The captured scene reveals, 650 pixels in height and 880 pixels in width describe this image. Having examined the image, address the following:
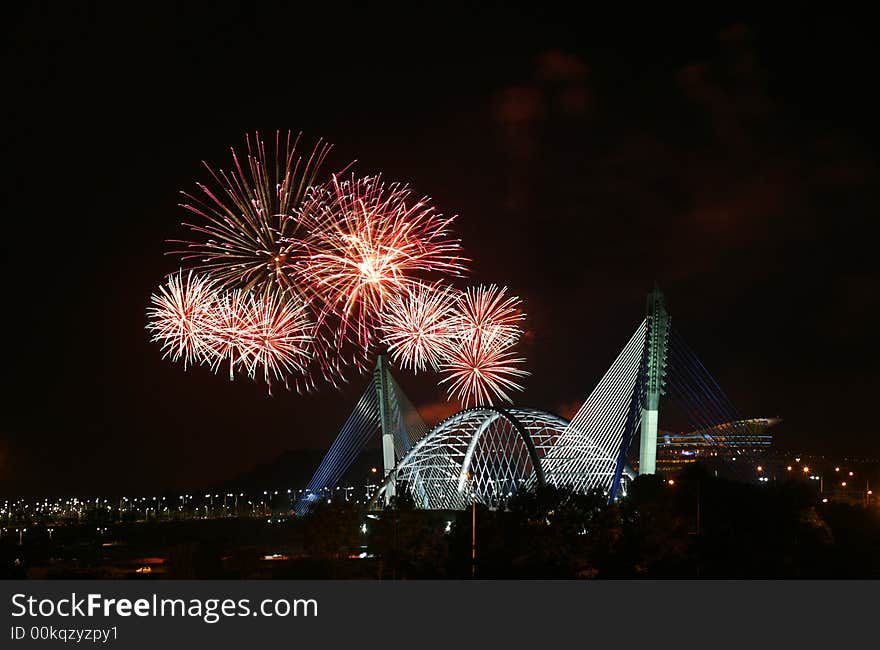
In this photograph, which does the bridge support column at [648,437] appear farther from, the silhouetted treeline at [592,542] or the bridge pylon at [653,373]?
the silhouetted treeline at [592,542]

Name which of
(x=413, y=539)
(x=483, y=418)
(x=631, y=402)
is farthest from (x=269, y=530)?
(x=413, y=539)

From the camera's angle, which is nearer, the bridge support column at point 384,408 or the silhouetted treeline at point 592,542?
the silhouetted treeline at point 592,542

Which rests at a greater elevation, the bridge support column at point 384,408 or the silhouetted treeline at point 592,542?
the bridge support column at point 384,408

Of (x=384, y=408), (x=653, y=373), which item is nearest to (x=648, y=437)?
(x=653, y=373)

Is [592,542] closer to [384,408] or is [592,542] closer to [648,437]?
[648,437]

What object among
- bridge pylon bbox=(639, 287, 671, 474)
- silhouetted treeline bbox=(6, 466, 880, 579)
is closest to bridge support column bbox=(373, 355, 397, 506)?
bridge pylon bbox=(639, 287, 671, 474)

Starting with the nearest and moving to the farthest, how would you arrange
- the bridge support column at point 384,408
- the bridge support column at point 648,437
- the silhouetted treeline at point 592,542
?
the silhouetted treeline at point 592,542 → the bridge support column at point 648,437 → the bridge support column at point 384,408

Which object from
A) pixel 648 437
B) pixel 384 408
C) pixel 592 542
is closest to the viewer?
pixel 592 542

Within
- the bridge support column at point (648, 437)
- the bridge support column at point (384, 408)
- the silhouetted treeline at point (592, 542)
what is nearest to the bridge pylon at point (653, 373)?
the bridge support column at point (648, 437)
